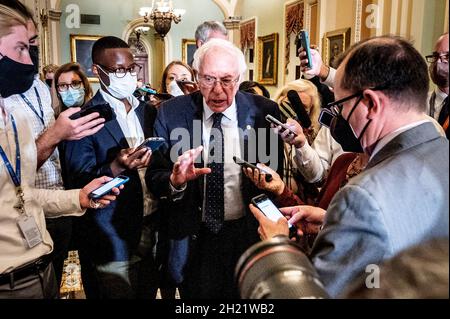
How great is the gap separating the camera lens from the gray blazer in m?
0.22

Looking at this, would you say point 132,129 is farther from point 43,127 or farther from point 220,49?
point 220,49

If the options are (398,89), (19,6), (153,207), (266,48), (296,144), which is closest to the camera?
(398,89)

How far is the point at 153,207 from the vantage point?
6.98 feet

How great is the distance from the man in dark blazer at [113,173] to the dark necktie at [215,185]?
0.32 meters

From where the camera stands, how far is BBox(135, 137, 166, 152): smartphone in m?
1.78

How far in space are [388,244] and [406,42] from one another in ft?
1.85

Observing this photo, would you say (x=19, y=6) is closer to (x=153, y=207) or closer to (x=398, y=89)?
(x=153, y=207)

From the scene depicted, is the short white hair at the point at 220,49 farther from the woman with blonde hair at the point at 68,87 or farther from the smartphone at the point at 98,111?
the woman with blonde hair at the point at 68,87

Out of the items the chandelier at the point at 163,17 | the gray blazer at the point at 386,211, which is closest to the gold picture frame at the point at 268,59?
the chandelier at the point at 163,17

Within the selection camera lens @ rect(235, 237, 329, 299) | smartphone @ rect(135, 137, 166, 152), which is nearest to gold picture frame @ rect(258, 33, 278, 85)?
smartphone @ rect(135, 137, 166, 152)

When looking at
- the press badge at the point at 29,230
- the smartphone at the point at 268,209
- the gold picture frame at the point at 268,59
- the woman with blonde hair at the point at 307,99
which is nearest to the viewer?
the press badge at the point at 29,230

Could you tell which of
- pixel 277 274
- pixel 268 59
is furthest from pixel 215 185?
pixel 268 59

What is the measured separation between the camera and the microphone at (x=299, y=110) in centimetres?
252
